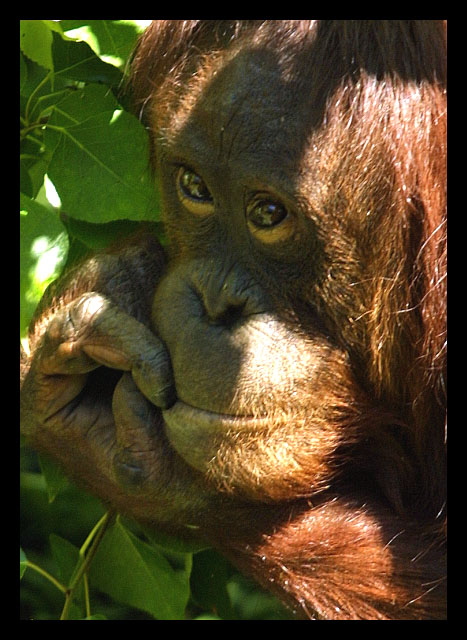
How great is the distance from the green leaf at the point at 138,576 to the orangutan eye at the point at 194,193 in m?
1.00

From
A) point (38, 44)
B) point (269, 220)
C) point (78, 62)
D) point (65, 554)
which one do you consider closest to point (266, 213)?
point (269, 220)

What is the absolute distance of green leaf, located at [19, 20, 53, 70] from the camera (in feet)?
9.11

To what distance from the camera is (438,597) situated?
7.89 feet

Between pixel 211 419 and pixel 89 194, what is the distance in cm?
73

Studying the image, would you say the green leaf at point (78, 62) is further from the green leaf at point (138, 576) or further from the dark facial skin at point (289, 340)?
the green leaf at point (138, 576)

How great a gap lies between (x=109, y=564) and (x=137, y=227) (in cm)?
102

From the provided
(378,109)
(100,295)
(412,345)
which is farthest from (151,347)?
(378,109)

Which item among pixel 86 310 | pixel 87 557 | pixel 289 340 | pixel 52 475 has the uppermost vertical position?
pixel 86 310

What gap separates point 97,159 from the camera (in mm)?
2744

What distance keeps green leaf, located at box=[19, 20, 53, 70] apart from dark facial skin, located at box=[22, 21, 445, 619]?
35cm

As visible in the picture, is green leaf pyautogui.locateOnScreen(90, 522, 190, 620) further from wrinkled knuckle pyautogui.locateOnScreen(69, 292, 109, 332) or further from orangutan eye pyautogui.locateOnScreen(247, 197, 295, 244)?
orangutan eye pyautogui.locateOnScreen(247, 197, 295, 244)

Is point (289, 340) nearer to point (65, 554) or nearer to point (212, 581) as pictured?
point (212, 581)

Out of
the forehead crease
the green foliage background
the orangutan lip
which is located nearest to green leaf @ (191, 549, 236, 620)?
the green foliage background

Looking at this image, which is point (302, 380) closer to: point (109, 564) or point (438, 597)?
point (438, 597)
